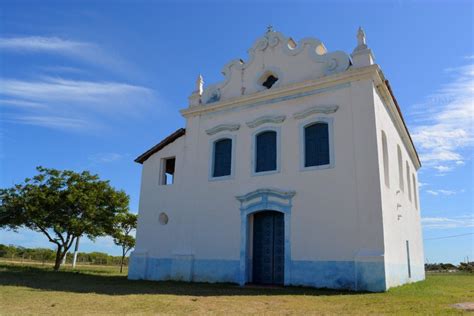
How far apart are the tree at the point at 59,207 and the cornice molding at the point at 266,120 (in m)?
16.5

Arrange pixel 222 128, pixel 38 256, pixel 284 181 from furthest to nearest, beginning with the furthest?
pixel 38 256 < pixel 222 128 < pixel 284 181

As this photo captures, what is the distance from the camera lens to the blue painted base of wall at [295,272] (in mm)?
11195

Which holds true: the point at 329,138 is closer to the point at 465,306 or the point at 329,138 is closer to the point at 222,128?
the point at 222,128

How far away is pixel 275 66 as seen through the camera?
15.5m

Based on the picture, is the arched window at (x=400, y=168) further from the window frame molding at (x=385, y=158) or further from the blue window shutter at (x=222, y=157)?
the blue window shutter at (x=222, y=157)

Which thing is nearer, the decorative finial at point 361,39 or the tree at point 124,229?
the decorative finial at point 361,39

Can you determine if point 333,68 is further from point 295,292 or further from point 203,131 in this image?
point 295,292

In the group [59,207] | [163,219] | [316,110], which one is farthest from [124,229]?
[316,110]

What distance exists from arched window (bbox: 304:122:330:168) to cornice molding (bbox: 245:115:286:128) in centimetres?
115

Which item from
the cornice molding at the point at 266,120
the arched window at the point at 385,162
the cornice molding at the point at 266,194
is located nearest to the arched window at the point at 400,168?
the arched window at the point at 385,162

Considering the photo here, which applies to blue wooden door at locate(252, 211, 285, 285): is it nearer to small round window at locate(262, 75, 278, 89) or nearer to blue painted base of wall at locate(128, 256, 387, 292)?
blue painted base of wall at locate(128, 256, 387, 292)

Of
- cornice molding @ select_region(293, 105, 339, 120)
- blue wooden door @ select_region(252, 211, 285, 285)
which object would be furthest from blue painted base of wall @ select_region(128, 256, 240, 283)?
cornice molding @ select_region(293, 105, 339, 120)

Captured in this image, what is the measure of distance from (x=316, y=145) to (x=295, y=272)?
443cm

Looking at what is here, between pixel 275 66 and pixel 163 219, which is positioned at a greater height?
pixel 275 66
